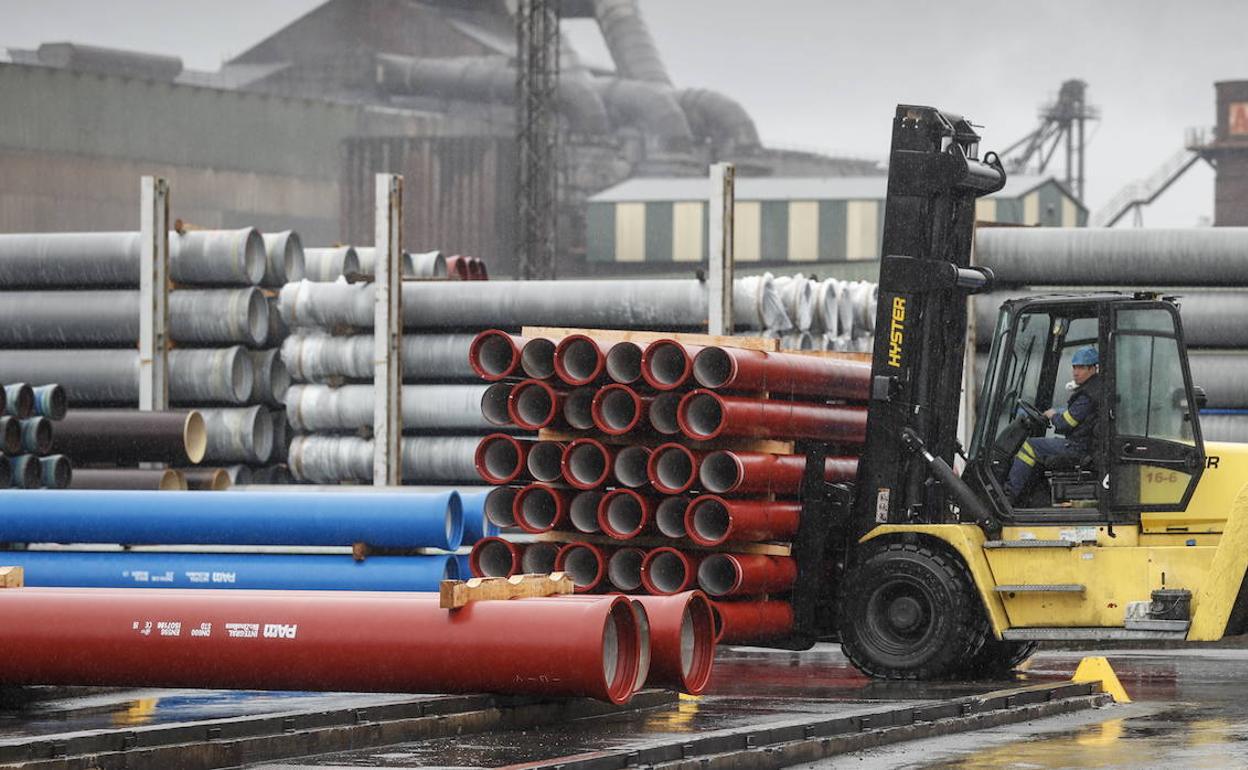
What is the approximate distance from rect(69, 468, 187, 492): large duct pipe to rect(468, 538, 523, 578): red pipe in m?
5.91

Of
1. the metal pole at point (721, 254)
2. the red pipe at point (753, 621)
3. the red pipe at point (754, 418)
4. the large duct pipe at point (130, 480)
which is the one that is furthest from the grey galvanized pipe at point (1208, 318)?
the large duct pipe at point (130, 480)

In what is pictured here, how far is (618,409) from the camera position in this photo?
12016mm

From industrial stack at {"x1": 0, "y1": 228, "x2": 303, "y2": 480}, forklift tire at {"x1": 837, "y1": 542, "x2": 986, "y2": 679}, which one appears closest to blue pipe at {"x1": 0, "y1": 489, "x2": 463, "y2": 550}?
forklift tire at {"x1": 837, "y1": 542, "x2": 986, "y2": 679}

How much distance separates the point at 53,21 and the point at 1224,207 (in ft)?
157

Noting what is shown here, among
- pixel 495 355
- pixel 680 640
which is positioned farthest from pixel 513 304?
pixel 680 640

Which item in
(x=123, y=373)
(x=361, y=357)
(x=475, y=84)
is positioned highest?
(x=475, y=84)

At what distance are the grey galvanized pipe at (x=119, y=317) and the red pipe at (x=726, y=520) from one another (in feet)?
26.9

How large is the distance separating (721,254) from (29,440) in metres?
6.10

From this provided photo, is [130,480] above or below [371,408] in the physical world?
below

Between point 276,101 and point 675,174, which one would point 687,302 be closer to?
point 276,101

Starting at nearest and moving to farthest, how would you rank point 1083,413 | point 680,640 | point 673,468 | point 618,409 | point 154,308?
point 680,640, point 1083,413, point 673,468, point 618,409, point 154,308

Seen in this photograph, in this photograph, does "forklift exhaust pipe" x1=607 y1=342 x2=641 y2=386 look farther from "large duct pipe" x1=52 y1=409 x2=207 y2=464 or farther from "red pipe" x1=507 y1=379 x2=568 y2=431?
"large duct pipe" x1=52 y1=409 x2=207 y2=464

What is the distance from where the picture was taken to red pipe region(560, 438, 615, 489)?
1204 centimetres

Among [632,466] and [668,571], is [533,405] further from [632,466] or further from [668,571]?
[668,571]
